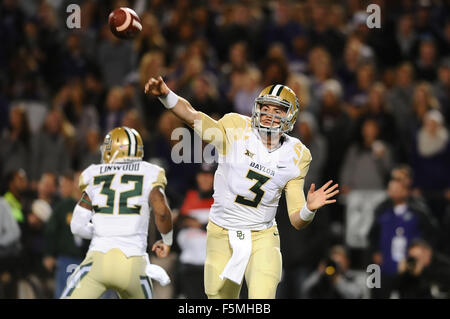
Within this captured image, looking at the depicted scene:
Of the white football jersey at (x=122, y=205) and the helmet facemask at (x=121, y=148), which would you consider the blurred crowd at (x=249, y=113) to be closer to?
the helmet facemask at (x=121, y=148)

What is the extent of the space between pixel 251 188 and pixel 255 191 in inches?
1.4

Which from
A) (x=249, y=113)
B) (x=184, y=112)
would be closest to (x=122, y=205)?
(x=184, y=112)

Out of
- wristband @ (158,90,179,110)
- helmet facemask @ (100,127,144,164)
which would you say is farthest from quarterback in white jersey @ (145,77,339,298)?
helmet facemask @ (100,127,144,164)

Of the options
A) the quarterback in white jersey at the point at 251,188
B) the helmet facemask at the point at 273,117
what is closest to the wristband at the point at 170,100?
the quarterback in white jersey at the point at 251,188

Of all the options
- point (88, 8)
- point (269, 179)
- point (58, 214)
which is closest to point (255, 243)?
point (269, 179)

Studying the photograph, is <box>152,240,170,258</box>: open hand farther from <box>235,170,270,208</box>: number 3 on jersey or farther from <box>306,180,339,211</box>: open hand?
<box>306,180,339,211</box>: open hand

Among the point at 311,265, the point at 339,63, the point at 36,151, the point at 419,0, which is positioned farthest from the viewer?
the point at 419,0

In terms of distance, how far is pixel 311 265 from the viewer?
35.1ft

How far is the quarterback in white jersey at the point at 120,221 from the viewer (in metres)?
6.77

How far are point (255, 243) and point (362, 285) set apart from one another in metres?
3.96

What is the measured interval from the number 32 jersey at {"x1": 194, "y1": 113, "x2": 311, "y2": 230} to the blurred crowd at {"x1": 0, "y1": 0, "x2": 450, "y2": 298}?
2.91 m

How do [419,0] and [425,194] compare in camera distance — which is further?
[419,0]

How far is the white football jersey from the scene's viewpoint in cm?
691
